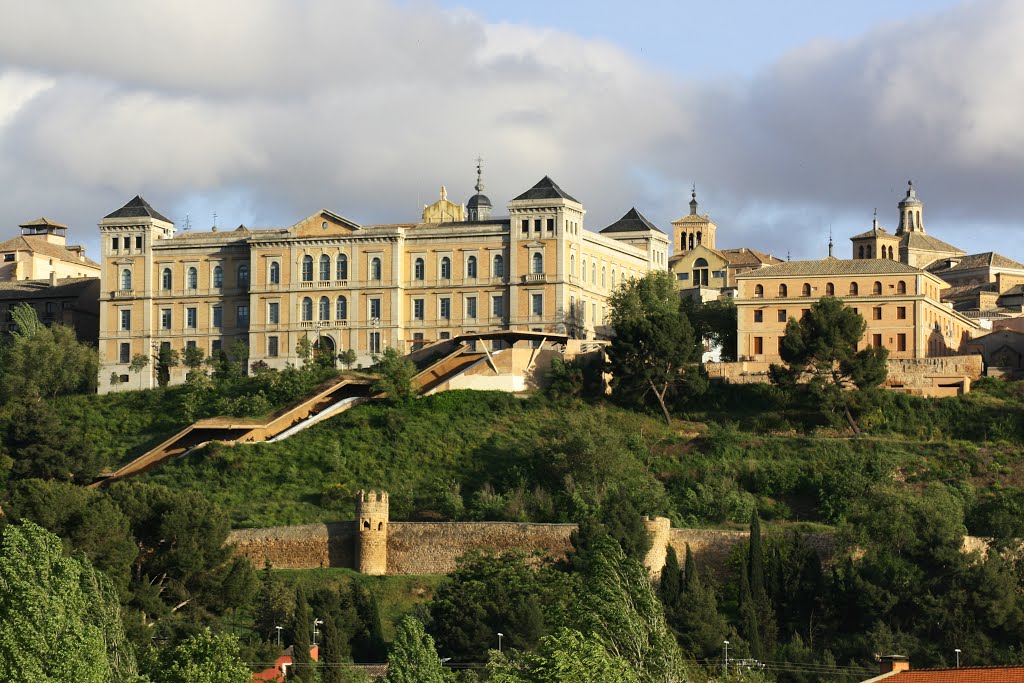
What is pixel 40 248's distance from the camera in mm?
144375

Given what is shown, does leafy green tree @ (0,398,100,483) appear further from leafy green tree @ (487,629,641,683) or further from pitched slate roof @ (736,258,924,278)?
leafy green tree @ (487,629,641,683)

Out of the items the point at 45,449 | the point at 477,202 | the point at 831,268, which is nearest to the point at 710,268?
the point at 477,202

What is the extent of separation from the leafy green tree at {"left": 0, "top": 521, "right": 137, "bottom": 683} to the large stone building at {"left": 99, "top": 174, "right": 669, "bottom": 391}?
5087 cm

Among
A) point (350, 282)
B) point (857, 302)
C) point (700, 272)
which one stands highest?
point (700, 272)

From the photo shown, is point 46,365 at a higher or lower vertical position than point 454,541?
higher

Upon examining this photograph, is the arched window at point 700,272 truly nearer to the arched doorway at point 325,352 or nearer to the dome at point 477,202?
the dome at point 477,202

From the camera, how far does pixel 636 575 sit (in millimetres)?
73000

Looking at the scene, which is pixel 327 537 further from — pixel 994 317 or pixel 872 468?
pixel 994 317

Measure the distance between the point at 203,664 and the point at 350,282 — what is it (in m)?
60.0

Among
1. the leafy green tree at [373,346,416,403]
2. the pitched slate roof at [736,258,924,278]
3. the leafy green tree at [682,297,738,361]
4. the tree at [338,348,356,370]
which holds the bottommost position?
the leafy green tree at [373,346,416,403]

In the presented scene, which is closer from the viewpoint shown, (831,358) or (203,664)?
(203,664)

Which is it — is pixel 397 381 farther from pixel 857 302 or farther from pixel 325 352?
pixel 857 302

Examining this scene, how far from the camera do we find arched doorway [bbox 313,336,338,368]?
115281mm

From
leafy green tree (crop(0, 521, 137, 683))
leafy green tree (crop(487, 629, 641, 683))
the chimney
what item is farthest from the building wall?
leafy green tree (crop(0, 521, 137, 683))
